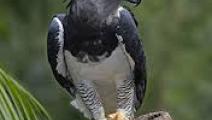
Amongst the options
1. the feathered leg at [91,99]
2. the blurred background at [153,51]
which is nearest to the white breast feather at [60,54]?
the feathered leg at [91,99]

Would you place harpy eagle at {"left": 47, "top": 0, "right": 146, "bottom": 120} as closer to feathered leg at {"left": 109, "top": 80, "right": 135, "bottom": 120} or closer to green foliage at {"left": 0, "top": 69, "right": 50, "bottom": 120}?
feathered leg at {"left": 109, "top": 80, "right": 135, "bottom": 120}

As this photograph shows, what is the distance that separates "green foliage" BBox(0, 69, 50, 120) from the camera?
122 inches

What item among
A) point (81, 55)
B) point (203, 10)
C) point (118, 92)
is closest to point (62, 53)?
point (81, 55)

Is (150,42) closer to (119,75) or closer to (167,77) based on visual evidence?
(167,77)

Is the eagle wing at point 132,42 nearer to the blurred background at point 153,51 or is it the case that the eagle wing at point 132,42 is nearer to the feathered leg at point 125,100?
the feathered leg at point 125,100

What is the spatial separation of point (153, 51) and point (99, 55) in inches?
70.8

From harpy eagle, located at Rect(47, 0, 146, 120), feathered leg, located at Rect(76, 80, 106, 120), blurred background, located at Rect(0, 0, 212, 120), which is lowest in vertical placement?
blurred background, located at Rect(0, 0, 212, 120)

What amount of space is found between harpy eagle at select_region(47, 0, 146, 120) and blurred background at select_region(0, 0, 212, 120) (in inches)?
54.3

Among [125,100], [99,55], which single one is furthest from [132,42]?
[125,100]

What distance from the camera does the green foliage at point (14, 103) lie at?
3.09 m

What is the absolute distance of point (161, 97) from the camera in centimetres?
516

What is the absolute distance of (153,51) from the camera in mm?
5242

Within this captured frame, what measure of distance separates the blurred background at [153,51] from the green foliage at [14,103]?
1.82m

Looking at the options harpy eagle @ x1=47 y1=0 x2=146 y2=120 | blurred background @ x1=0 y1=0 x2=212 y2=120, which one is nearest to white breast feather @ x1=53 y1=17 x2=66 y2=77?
harpy eagle @ x1=47 y1=0 x2=146 y2=120
